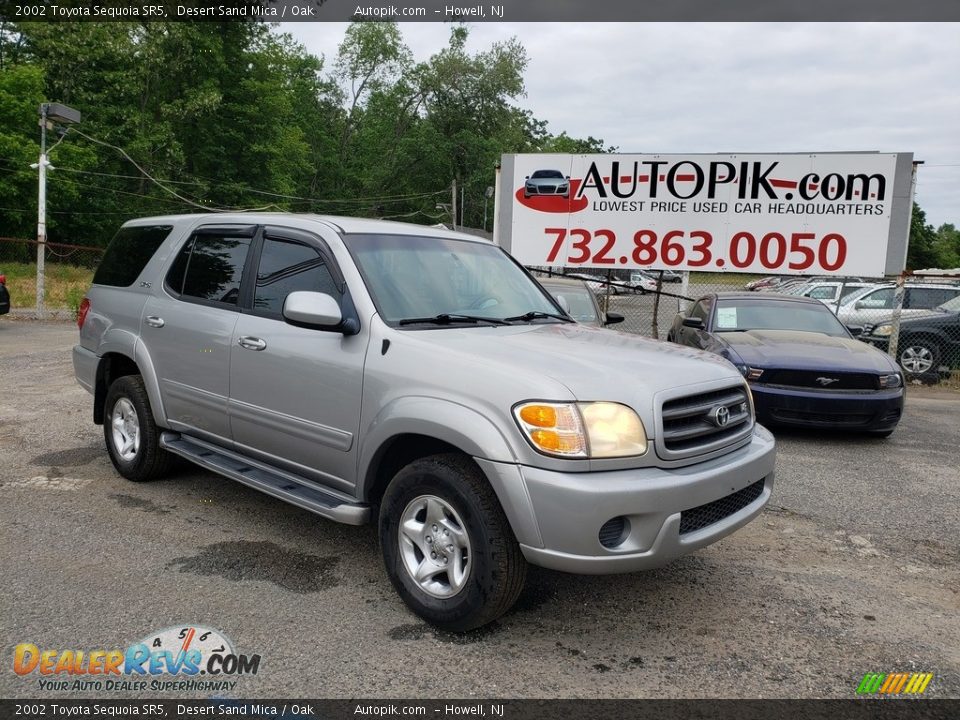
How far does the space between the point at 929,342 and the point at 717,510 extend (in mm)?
10912

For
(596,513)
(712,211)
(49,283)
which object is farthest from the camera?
(49,283)

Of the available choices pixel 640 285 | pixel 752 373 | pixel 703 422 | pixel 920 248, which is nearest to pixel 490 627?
pixel 703 422

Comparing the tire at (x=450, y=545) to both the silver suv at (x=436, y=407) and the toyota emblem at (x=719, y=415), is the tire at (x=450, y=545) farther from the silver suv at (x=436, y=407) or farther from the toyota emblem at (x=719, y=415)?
the toyota emblem at (x=719, y=415)

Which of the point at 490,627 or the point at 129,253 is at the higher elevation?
the point at 129,253

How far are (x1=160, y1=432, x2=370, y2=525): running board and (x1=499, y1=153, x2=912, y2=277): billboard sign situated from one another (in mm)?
8787

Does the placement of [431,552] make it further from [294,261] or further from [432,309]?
[294,261]

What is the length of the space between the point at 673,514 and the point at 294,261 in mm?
2458

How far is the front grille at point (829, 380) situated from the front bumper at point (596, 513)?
437 cm

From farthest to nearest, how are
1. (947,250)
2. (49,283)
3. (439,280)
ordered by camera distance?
(947,250), (49,283), (439,280)

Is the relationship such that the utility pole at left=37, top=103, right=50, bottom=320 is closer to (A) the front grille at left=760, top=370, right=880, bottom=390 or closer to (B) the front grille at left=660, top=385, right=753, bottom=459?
(A) the front grille at left=760, top=370, right=880, bottom=390

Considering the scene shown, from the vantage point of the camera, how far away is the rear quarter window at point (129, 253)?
5.24 metres

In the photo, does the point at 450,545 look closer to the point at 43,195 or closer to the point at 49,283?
the point at 43,195

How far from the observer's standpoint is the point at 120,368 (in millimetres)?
5496

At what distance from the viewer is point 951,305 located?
1277 centimetres
